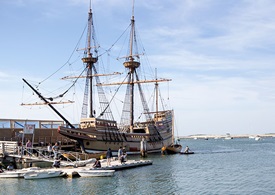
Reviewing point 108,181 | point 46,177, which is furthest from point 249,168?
point 46,177

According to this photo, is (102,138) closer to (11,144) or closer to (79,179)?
(11,144)

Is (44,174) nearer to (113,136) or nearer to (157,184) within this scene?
(157,184)

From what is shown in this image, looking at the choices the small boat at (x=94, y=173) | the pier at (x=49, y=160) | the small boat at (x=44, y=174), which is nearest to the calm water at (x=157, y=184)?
the small boat at (x=44, y=174)

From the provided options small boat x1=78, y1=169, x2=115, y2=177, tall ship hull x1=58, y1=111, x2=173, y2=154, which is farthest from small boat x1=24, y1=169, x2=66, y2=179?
tall ship hull x1=58, y1=111, x2=173, y2=154

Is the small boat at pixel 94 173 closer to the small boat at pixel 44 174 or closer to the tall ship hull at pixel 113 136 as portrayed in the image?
the small boat at pixel 44 174

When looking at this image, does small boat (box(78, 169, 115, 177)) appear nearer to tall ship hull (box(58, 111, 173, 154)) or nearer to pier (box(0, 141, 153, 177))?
pier (box(0, 141, 153, 177))

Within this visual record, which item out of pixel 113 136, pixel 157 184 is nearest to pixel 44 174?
pixel 157 184

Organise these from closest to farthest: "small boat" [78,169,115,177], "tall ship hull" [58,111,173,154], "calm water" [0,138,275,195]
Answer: "calm water" [0,138,275,195]
"small boat" [78,169,115,177]
"tall ship hull" [58,111,173,154]

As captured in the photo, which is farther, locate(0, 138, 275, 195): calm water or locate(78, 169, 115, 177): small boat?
locate(78, 169, 115, 177): small boat

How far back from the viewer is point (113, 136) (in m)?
60.7

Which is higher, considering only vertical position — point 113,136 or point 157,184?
point 113,136

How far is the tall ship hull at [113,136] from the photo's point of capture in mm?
55500

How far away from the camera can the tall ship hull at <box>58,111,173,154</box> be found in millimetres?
55500

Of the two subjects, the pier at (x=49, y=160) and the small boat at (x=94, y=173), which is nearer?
the small boat at (x=94, y=173)
